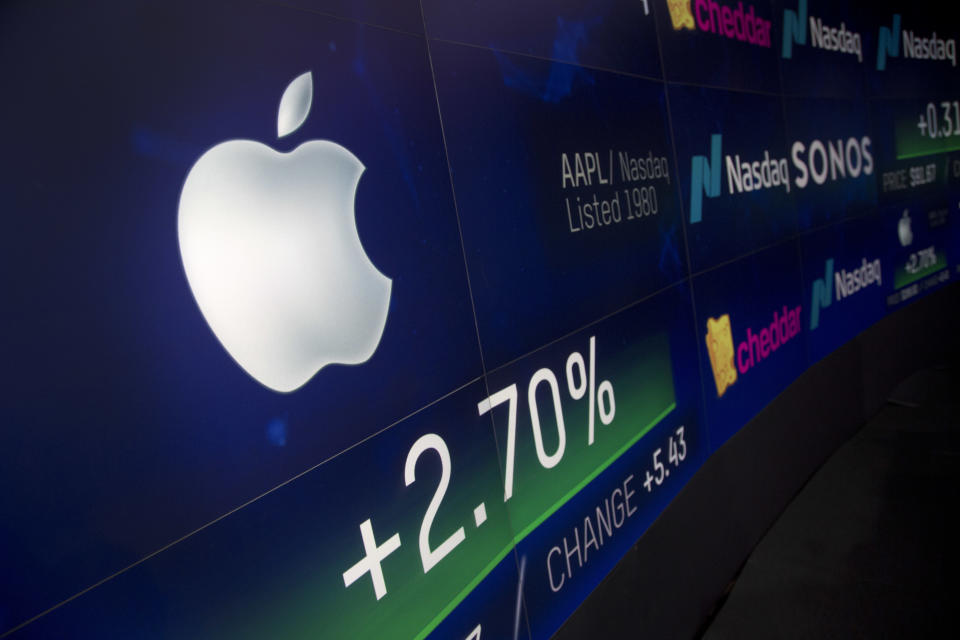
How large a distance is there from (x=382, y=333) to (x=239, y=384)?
0.31 m

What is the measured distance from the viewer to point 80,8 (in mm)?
760

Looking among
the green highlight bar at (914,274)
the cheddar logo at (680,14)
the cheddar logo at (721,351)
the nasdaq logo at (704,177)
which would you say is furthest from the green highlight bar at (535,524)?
the green highlight bar at (914,274)

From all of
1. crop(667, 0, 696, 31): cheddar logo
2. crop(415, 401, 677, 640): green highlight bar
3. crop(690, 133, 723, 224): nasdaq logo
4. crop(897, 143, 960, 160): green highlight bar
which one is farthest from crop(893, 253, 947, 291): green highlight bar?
crop(415, 401, 677, 640): green highlight bar

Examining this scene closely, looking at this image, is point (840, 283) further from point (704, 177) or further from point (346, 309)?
point (346, 309)

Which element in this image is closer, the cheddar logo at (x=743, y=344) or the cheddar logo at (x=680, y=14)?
the cheddar logo at (x=680, y=14)

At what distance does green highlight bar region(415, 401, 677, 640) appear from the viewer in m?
1.26

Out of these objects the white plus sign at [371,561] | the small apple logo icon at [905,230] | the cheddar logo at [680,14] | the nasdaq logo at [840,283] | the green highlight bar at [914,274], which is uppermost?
the cheddar logo at [680,14]

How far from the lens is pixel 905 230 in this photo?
4.05 metres

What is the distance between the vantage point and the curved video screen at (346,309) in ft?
2.42

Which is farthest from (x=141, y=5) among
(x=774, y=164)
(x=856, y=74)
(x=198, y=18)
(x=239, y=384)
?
(x=856, y=74)

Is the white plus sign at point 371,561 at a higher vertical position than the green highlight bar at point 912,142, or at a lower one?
lower

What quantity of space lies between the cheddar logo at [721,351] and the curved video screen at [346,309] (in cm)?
5

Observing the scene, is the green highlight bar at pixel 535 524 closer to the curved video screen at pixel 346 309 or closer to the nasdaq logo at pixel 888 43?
the curved video screen at pixel 346 309

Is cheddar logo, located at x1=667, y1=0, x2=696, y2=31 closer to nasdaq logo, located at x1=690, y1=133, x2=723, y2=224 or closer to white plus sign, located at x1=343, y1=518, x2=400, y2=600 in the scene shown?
nasdaq logo, located at x1=690, y1=133, x2=723, y2=224
